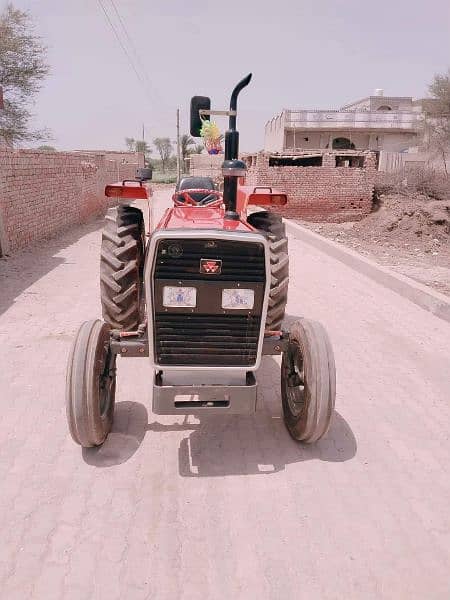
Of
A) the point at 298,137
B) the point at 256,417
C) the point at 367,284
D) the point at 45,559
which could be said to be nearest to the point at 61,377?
the point at 256,417

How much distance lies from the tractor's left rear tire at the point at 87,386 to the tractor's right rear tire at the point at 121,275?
491mm

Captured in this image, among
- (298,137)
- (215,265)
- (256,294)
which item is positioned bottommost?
(256,294)

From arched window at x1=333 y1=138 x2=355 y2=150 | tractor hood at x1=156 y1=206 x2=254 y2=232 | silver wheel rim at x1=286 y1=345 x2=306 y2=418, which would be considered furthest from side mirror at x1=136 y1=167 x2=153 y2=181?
arched window at x1=333 y1=138 x2=355 y2=150

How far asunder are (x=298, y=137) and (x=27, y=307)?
110ft

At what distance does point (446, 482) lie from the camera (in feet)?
9.36

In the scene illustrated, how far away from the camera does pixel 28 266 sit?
7.97m

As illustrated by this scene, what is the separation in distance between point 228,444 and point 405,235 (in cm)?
1200

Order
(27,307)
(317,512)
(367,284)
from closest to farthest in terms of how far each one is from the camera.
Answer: (317,512), (27,307), (367,284)

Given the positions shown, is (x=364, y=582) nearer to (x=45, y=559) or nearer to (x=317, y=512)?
(x=317, y=512)

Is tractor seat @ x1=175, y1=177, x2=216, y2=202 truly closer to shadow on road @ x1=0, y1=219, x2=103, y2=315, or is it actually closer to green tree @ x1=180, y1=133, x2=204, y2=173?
shadow on road @ x1=0, y1=219, x2=103, y2=315

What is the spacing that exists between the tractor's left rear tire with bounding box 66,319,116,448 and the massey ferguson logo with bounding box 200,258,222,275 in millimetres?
864

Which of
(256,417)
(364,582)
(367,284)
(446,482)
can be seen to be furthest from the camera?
(367,284)

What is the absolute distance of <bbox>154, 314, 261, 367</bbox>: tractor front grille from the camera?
2.73m

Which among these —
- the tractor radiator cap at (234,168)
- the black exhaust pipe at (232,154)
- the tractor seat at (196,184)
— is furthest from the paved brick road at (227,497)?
the tractor seat at (196,184)
